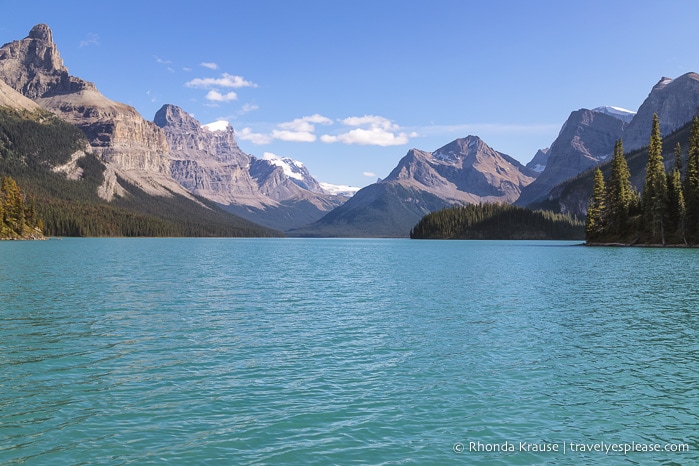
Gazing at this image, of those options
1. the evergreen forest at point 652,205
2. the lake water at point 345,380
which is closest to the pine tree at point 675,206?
the evergreen forest at point 652,205

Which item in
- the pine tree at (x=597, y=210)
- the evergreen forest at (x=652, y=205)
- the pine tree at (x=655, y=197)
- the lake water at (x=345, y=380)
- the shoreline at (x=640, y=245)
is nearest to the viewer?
the lake water at (x=345, y=380)

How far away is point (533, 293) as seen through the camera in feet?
196

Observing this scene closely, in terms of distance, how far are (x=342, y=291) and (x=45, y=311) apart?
3069 cm

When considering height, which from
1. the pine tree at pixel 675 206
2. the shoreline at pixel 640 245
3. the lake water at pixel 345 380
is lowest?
the lake water at pixel 345 380

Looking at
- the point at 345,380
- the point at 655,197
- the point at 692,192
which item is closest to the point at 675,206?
the point at 692,192

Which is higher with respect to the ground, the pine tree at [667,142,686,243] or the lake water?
the pine tree at [667,142,686,243]

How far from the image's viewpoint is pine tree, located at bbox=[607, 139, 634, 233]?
172750 millimetres

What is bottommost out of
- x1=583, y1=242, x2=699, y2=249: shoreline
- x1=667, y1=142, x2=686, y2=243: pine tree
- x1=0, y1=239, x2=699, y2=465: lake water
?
x1=0, y1=239, x2=699, y2=465: lake water

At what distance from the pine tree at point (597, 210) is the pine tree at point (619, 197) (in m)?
2.44

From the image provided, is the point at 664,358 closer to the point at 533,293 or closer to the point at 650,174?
the point at 533,293

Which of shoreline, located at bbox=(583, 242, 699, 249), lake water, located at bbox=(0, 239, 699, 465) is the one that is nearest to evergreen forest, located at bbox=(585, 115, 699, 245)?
shoreline, located at bbox=(583, 242, 699, 249)

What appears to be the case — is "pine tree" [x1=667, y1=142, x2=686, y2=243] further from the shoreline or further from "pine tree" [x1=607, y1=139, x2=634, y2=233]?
"pine tree" [x1=607, y1=139, x2=634, y2=233]

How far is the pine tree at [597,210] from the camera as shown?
183 metres

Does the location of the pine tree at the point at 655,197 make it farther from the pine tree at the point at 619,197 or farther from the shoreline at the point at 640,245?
the pine tree at the point at 619,197
